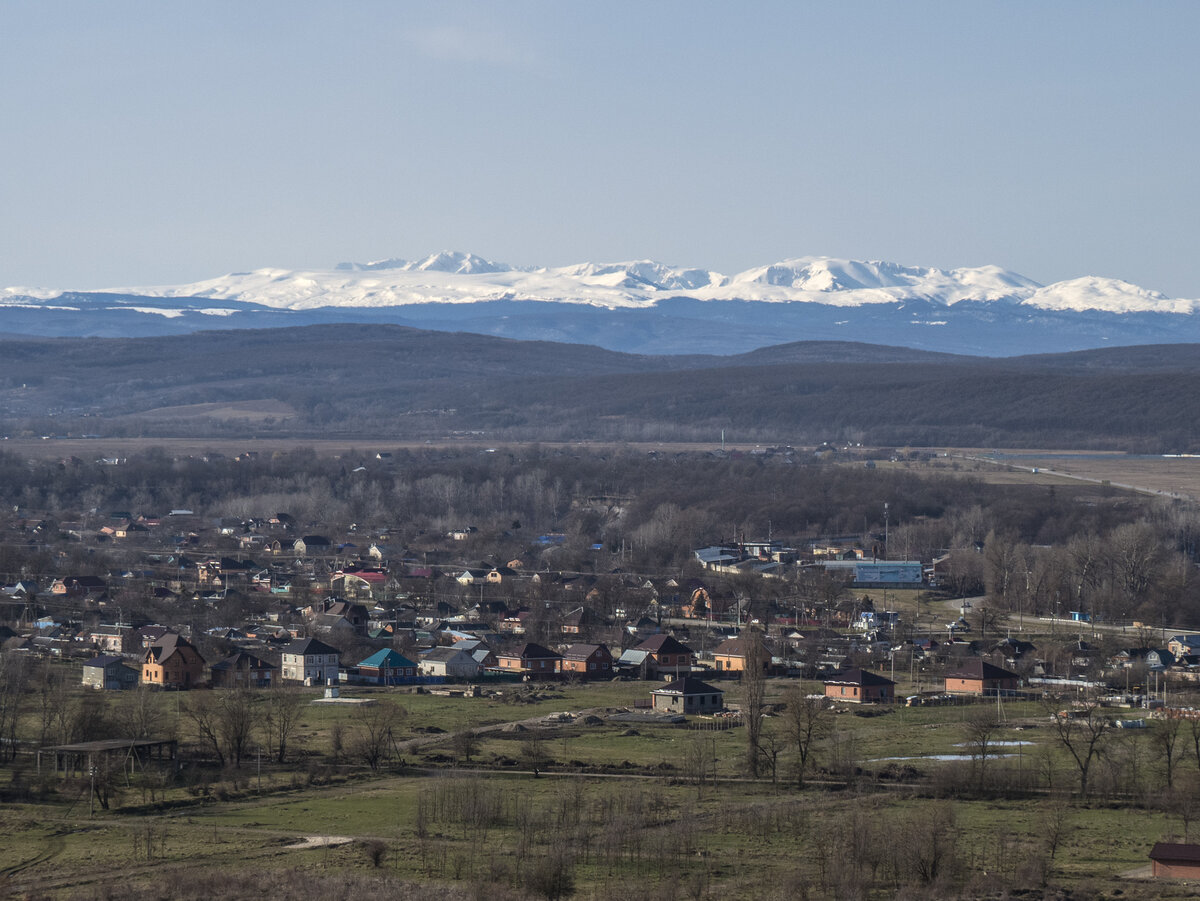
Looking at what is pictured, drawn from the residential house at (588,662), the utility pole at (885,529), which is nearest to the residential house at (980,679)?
the residential house at (588,662)

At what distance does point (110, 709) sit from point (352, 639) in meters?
11.8

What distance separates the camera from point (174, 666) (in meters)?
36.4

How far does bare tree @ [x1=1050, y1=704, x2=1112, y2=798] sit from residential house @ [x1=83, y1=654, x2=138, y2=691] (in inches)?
695

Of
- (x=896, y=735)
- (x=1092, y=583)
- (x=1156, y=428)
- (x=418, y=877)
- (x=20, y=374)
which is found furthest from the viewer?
(x=20, y=374)

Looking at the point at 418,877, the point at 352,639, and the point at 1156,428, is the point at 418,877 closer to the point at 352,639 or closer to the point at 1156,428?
the point at 352,639

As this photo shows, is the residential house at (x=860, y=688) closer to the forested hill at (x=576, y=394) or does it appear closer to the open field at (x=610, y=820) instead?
the open field at (x=610, y=820)

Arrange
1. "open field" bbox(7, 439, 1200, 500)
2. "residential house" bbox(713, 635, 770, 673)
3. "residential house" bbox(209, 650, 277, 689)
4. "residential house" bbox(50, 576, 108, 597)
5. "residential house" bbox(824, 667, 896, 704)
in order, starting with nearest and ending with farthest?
"residential house" bbox(824, 667, 896, 704)
"residential house" bbox(209, 650, 277, 689)
"residential house" bbox(713, 635, 770, 673)
"residential house" bbox(50, 576, 108, 597)
"open field" bbox(7, 439, 1200, 500)

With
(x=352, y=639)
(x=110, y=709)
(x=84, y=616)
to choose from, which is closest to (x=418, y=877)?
(x=110, y=709)

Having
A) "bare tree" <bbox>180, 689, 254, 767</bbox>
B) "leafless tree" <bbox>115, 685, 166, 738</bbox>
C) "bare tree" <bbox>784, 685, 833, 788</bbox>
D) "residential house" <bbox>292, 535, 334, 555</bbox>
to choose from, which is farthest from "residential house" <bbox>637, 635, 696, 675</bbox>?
"residential house" <bbox>292, 535, 334, 555</bbox>

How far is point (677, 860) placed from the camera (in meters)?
20.8

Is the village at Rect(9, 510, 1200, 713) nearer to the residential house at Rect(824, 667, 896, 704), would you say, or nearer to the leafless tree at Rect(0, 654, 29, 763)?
the residential house at Rect(824, 667, 896, 704)

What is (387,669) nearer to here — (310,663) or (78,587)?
(310,663)

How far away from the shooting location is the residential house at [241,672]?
1404 inches

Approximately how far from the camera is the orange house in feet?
119
